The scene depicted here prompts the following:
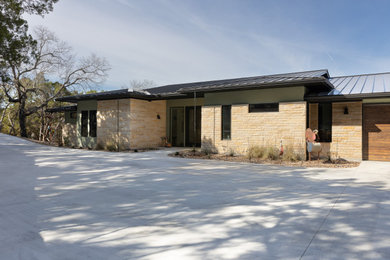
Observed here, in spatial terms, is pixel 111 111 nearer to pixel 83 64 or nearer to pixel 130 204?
pixel 130 204

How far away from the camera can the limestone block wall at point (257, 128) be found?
10.2 metres

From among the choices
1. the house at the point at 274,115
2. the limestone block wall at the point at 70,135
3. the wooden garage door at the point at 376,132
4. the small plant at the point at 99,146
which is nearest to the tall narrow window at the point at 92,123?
the house at the point at 274,115

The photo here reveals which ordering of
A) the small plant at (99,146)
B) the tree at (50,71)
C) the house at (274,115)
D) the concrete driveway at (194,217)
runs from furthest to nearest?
the tree at (50,71)
the small plant at (99,146)
the house at (274,115)
the concrete driveway at (194,217)

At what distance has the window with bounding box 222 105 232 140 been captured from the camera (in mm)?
12141

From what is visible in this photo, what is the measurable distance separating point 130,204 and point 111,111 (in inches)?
449

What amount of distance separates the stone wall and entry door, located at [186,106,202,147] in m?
7.02

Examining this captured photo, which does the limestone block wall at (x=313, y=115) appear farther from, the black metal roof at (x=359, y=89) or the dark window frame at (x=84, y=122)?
the dark window frame at (x=84, y=122)

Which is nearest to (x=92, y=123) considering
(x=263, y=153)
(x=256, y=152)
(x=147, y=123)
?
(x=147, y=123)

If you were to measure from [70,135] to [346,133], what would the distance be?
664 inches

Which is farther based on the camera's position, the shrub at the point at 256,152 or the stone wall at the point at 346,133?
the shrub at the point at 256,152

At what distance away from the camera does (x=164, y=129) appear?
16.0 m

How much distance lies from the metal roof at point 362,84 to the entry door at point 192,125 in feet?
24.2

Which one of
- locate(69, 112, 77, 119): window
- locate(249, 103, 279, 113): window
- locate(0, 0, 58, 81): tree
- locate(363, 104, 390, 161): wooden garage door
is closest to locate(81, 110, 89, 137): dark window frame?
locate(69, 112, 77, 119): window

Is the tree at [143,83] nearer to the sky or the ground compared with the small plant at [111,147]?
nearer to the sky
